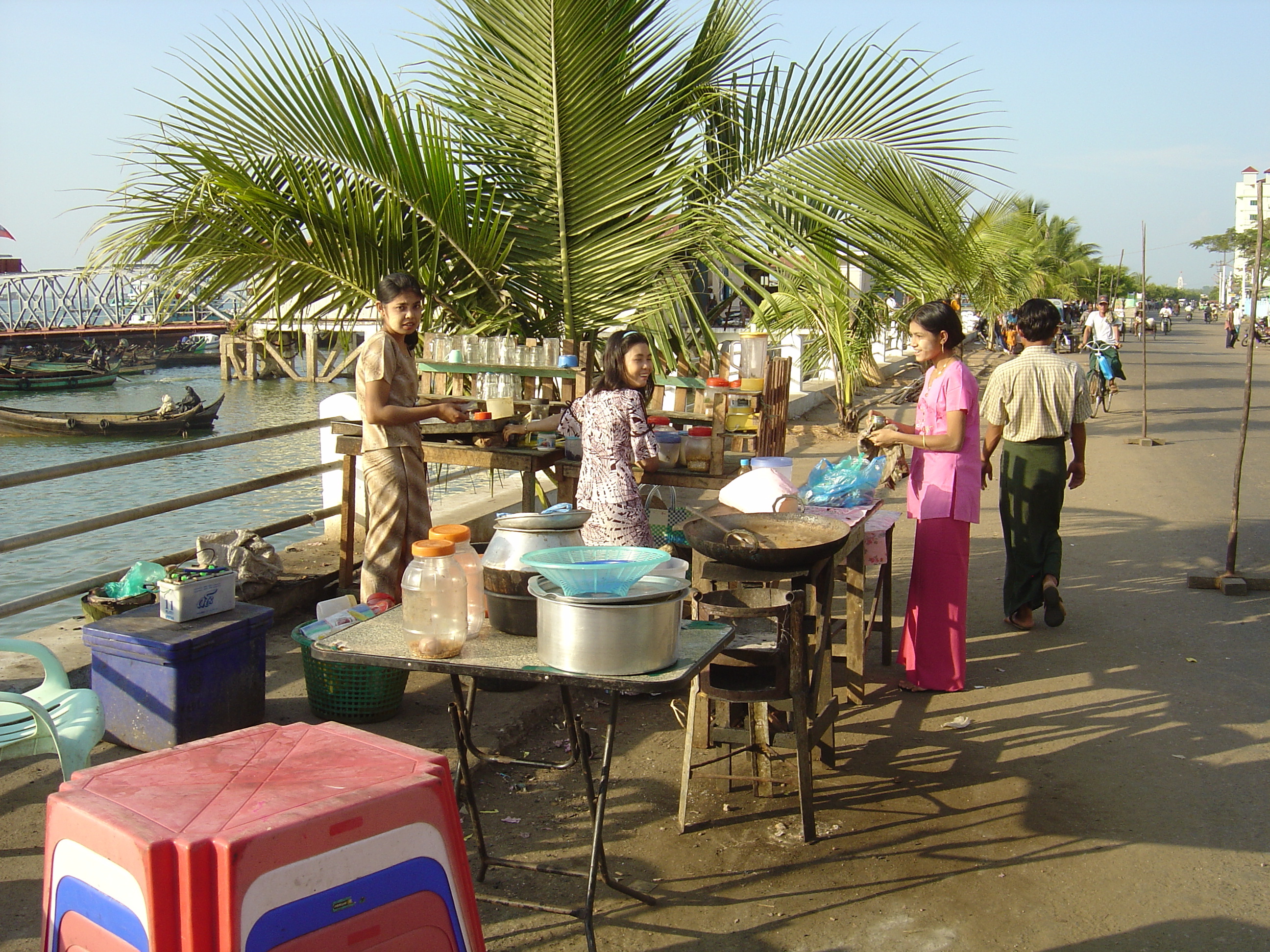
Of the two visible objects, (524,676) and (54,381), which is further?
(54,381)

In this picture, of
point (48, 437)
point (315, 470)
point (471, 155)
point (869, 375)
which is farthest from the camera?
point (48, 437)

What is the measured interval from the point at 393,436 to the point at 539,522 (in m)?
2.10

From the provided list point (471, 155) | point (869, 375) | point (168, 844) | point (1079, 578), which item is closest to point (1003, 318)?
point (869, 375)

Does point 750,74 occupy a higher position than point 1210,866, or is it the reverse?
point 750,74

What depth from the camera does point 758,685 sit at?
3.78m

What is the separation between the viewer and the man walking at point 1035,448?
232 inches

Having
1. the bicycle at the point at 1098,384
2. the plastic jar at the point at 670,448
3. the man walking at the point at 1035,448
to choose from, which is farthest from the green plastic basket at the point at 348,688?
the bicycle at the point at 1098,384

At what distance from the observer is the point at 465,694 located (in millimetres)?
4707

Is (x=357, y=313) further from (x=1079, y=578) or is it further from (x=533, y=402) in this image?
(x=1079, y=578)

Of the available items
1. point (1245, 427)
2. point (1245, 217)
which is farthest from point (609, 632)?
point (1245, 217)

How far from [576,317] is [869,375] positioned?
44.4 feet

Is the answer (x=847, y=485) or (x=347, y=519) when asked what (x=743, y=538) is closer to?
(x=847, y=485)

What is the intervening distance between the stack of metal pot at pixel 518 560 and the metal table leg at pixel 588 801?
12.8 inches

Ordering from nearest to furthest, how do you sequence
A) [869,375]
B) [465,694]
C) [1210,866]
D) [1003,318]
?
[1210,866], [465,694], [869,375], [1003,318]
